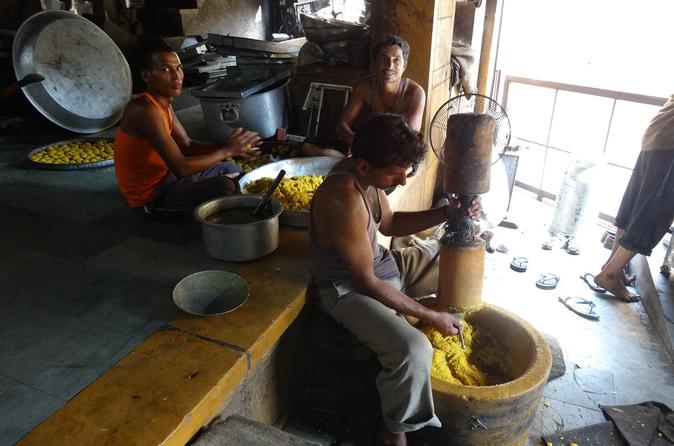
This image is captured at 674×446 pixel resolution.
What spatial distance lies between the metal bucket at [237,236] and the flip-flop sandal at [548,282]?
312 cm

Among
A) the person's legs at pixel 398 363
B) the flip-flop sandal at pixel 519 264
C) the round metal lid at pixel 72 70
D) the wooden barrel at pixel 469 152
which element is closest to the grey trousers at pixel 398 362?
the person's legs at pixel 398 363

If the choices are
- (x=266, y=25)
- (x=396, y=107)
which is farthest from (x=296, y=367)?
(x=266, y=25)

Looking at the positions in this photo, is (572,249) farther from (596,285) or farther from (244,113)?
(244,113)

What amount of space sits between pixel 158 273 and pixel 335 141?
6.88 ft

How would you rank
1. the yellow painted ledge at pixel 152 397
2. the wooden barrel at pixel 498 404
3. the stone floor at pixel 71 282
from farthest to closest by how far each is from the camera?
the wooden barrel at pixel 498 404 → the stone floor at pixel 71 282 → the yellow painted ledge at pixel 152 397

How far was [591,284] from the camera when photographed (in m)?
4.83

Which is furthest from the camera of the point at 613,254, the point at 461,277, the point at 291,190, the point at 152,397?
the point at 613,254

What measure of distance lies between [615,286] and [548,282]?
60 cm

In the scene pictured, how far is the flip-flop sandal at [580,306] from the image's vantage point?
4290 millimetres

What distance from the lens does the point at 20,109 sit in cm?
594

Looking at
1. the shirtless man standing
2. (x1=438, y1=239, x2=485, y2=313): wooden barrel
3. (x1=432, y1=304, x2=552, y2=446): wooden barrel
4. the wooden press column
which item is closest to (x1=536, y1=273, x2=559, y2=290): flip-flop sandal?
the wooden press column

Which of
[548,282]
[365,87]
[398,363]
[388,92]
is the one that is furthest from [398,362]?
[548,282]

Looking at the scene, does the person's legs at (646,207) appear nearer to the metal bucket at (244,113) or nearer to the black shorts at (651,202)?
the black shorts at (651,202)

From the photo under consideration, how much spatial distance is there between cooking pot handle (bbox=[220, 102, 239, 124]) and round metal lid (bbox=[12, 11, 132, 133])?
61.5 inches
